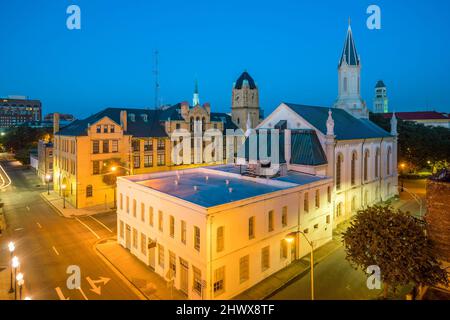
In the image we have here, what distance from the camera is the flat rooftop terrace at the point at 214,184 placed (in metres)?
24.5

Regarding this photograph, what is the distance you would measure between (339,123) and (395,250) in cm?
2876

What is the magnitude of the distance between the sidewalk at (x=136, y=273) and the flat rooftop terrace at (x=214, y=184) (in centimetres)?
681

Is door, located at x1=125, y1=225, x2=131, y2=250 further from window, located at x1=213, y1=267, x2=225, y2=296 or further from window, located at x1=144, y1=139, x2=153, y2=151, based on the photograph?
window, located at x1=144, y1=139, x2=153, y2=151

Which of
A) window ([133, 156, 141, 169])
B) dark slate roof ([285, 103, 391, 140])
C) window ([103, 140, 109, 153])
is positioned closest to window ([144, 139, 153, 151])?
window ([133, 156, 141, 169])

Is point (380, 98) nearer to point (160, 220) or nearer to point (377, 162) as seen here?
point (377, 162)

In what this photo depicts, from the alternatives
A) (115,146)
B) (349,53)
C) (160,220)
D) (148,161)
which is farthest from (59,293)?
(349,53)

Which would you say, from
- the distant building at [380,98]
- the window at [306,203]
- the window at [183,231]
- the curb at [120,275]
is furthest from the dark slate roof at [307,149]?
the distant building at [380,98]

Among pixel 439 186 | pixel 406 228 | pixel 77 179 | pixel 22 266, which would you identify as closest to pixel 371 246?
pixel 406 228

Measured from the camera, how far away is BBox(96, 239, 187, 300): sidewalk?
71.2 feet

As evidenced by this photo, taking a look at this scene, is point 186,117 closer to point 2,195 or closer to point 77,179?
point 77,179

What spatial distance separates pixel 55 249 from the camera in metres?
29.3

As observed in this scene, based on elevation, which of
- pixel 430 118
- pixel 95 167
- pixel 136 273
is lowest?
pixel 136 273

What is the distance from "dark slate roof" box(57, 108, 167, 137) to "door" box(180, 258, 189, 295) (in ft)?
105
